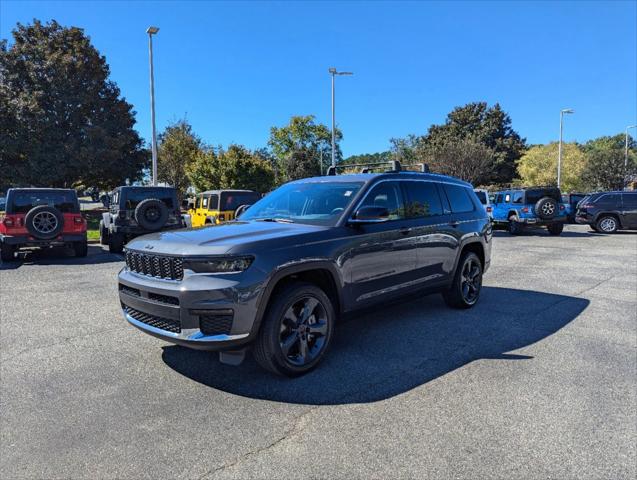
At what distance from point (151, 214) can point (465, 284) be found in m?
8.47

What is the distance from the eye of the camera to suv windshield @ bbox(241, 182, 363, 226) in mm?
4520

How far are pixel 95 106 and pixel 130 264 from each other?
83.6 feet

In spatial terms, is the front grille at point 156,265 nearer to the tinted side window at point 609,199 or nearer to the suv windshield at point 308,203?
the suv windshield at point 308,203

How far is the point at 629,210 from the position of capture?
20.0m

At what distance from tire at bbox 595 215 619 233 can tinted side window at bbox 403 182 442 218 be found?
18.6 metres

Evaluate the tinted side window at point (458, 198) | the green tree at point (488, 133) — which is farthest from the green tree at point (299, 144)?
the tinted side window at point (458, 198)

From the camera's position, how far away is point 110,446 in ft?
9.23

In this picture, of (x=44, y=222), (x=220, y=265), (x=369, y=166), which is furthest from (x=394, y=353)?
(x=44, y=222)

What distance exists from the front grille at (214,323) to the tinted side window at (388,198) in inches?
77.7

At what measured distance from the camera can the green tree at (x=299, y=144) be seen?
192 feet

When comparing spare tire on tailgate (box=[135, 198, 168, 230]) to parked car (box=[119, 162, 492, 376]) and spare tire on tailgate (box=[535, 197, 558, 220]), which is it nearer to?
parked car (box=[119, 162, 492, 376])

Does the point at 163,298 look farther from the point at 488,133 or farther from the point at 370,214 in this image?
the point at 488,133

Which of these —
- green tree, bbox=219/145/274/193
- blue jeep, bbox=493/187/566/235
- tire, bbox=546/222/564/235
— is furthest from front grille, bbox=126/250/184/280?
green tree, bbox=219/145/274/193

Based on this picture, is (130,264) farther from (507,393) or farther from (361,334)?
(507,393)
